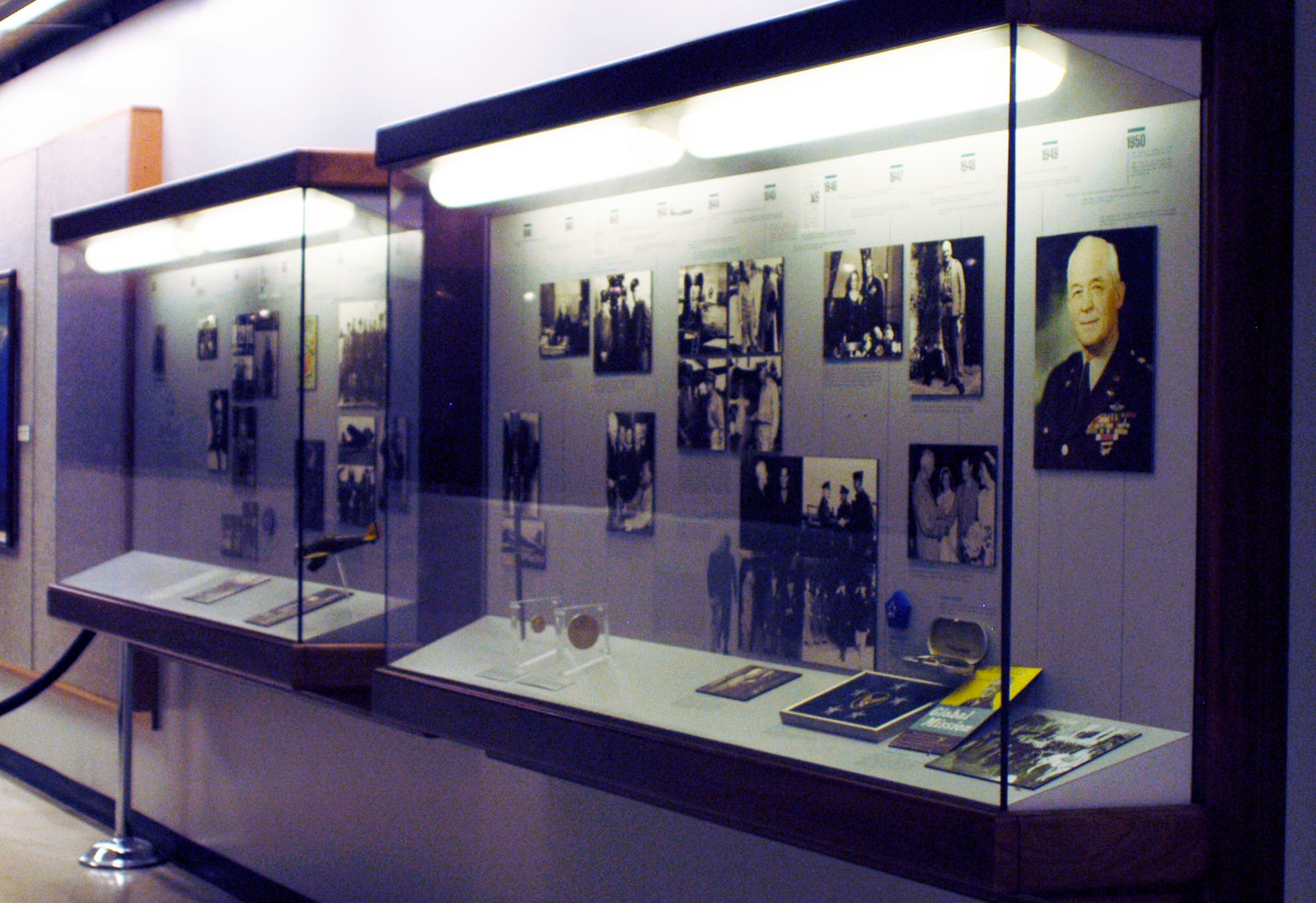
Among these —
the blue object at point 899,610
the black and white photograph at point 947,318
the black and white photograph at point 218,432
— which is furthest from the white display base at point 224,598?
the black and white photograph at point 947,318

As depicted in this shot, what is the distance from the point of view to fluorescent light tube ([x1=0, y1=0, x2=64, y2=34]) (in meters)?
4.52

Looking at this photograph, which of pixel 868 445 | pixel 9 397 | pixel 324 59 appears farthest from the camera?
pixel 9 397

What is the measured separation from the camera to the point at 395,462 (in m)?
2.80

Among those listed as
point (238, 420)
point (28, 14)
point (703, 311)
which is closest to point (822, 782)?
point (703, 311)

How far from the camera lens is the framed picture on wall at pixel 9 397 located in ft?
17.0

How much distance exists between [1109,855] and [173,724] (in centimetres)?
371

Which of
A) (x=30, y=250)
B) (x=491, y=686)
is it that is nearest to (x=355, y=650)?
(x=491, y=686)

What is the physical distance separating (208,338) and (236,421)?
1.09 ft

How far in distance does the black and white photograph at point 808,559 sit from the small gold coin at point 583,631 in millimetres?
357

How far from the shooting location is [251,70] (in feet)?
12.8

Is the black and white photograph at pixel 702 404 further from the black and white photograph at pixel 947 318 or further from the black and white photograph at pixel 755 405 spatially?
the black and white photograph at pixel 947 318

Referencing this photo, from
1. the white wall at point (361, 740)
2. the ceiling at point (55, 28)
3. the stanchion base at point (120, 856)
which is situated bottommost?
the stanchion base at point (120, 856)

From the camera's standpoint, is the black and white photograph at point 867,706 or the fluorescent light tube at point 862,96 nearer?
the fluorescent light tube at point 862,96

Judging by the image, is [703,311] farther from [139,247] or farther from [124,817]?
[124,817]
